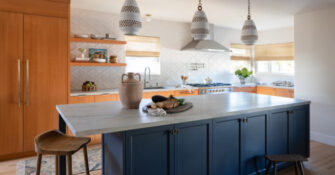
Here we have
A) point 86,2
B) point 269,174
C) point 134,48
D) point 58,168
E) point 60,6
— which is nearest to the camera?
point 58,168

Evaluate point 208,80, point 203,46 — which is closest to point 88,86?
point 203,46

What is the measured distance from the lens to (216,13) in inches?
187

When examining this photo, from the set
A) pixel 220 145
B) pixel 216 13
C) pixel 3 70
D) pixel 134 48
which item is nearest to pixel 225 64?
pixel 216 13

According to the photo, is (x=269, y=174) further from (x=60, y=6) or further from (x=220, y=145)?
(x=60, y=6)

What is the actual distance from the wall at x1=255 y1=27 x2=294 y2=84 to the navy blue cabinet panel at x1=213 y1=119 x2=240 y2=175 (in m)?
4.49

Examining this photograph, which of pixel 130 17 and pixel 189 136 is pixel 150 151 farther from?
pixel 130 17

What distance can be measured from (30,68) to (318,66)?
4.96 metres

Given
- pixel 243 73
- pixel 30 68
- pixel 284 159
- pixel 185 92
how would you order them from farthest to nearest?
pixel 243 73 < pixel 185 92 < pixel 30 68 < pixel 284 159

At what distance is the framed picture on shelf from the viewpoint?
14.5 ft

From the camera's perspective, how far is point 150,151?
1.92 metres

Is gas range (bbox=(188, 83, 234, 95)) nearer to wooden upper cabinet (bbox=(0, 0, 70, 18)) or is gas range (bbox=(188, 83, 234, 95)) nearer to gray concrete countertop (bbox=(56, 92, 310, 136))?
gray concrete countertop (bbox=(56, 92, 310, 136))

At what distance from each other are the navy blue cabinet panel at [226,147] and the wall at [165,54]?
3136 millimetres

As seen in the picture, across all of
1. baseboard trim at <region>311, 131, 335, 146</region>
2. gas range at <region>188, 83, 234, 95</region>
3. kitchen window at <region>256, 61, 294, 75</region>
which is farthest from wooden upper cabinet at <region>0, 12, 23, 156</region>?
kitchen window at <region>256, 61, 294, 75</region>

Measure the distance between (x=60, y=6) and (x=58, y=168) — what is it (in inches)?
98.7
